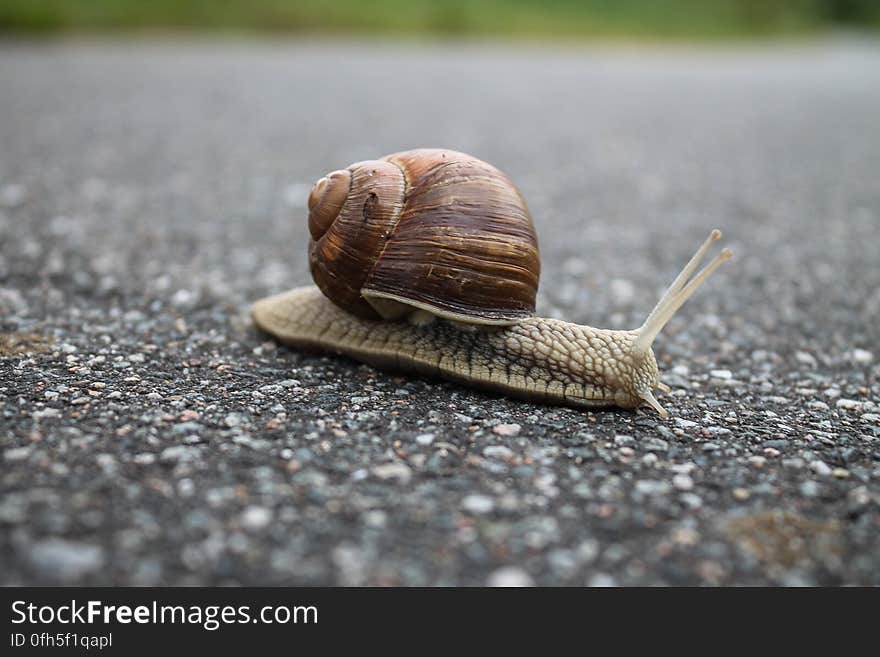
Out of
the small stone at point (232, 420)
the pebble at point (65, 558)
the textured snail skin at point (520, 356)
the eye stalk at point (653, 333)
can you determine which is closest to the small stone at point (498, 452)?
the textured snail skin at point (520, 356)

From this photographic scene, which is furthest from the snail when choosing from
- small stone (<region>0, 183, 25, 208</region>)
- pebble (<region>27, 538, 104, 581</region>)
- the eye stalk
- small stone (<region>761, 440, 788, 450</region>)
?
small stone (<region>0, 183, 25, 208</region>)

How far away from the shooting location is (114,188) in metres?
5.49

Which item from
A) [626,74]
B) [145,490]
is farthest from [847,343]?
[626,74]

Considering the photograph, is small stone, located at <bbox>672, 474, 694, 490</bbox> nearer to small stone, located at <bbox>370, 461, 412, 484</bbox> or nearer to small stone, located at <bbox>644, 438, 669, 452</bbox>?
small stone, located at <bbox>644, 438, 669, 452</bbox>

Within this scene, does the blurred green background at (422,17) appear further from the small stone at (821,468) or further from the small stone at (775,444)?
the small stone at (821,468)

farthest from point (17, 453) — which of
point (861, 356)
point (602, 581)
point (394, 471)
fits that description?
point (861, 356)

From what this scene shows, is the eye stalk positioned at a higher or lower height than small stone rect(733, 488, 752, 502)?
higher

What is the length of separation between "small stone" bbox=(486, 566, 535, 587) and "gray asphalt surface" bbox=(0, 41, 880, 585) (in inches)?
0.6

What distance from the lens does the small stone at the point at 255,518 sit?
193 cm

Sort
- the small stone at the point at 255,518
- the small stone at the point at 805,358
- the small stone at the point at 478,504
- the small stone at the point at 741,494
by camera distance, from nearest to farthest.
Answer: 1. the small stone at the point at 255,518
2. the small stone at the point at 478,504
3. the small stone at the point at 741,494
4. the small stone at the point at 805,358

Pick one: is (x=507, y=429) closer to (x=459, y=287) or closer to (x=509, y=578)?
(x=459, y=287)

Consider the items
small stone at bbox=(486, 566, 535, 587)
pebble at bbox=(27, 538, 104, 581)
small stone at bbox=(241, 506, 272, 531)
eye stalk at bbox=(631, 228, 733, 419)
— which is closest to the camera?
pebble at bbox=(27, 538, 104, 581)

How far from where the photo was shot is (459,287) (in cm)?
271

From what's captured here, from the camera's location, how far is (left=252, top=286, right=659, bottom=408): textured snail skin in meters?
2.71
